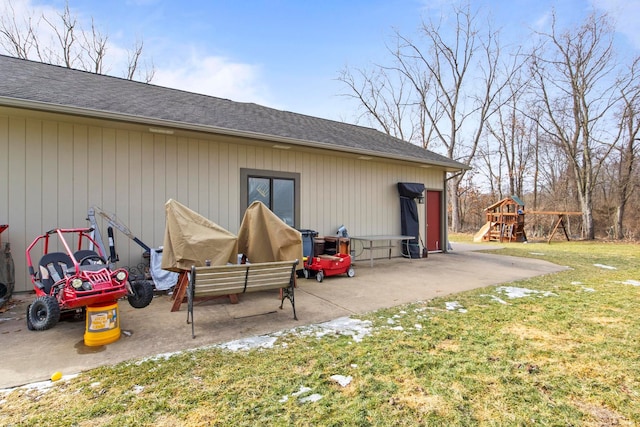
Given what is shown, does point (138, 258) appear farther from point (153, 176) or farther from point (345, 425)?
point (345, 425)

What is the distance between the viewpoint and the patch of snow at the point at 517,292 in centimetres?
524

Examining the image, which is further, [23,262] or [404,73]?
[404,73]

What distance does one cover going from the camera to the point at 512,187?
25453 mm

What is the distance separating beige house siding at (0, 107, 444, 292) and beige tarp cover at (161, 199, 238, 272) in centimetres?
237

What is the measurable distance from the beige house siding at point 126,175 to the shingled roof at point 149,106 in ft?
1.11

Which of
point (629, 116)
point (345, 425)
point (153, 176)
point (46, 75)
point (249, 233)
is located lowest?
point (345, 425)

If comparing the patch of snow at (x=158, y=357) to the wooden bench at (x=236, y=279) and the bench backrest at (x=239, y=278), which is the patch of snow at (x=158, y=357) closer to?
the wooden bench at (x=236, y=279)

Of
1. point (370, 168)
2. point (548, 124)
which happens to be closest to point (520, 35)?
point (548, 124)

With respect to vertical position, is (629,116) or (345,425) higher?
(629,116)

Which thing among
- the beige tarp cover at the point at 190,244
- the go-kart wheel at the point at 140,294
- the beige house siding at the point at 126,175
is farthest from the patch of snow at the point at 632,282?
the go-kart wheel at the point at 140,294

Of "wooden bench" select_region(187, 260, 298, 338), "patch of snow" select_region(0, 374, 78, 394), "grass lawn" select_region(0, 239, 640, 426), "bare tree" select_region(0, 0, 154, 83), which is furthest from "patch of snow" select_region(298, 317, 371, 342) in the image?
"bare tree" select_region(0, 0, 154, 83)

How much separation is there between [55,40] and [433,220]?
1941 centimetres

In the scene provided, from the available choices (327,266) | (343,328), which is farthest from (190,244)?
(327,266)

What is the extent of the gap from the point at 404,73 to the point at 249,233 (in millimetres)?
22300
